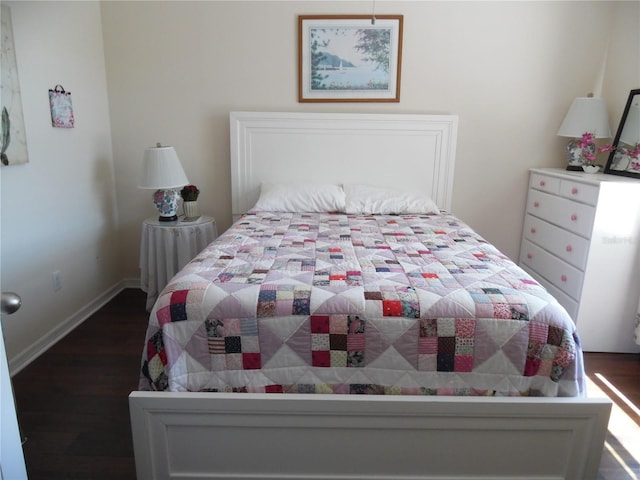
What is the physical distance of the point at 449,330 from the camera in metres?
1.47

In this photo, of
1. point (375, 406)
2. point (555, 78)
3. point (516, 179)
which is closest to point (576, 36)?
point (555, 78)

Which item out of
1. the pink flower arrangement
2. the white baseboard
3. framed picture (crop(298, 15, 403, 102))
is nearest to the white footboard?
the white baseboard

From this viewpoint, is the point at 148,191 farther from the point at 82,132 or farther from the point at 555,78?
the point at 555,78

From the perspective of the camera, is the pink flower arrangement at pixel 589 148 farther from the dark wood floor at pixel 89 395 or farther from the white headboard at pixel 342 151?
A: the dark wood floor at pixel 89 395

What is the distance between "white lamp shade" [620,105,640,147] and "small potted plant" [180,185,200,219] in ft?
9.42

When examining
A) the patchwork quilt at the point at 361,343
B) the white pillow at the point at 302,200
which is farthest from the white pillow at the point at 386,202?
the patchwork quilt at the point at 361,343

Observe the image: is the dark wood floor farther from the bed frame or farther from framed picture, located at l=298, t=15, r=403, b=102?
framed picture, located at l=298, t=15, r=403, b=102

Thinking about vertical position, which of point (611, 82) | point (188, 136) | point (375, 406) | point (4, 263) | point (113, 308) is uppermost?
point (611, 82)

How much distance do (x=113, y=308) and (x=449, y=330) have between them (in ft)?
8.39

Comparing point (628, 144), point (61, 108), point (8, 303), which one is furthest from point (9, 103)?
point (628, 144)

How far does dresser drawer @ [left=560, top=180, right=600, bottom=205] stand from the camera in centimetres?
249

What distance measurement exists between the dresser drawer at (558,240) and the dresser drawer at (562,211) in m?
0.04

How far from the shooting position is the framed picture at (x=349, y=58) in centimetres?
310

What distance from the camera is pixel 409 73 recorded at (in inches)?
125
